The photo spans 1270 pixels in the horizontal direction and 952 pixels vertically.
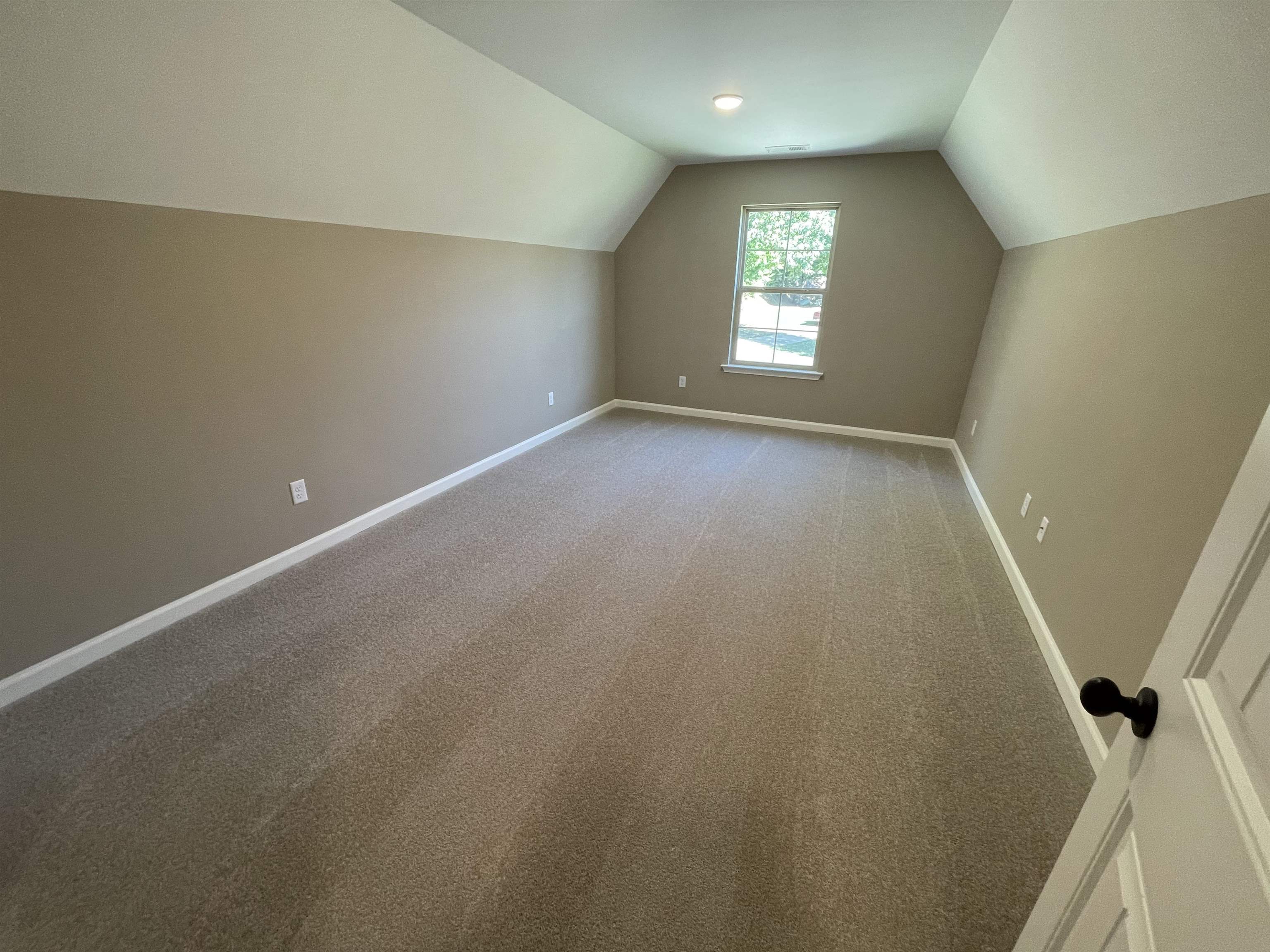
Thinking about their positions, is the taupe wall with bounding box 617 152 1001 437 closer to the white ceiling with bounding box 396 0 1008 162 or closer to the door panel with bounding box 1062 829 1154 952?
the white ceiling with bounding box 396 0 1008 162

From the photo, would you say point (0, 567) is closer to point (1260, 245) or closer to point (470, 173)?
point (470, 173)

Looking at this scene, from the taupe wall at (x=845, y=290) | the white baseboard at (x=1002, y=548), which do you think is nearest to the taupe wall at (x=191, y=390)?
the taupe wall at (x=845, y=290)

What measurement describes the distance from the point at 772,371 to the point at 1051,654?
10.7 feet

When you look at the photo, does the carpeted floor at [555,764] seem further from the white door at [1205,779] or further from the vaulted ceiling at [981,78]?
the vaulted ceiling at [981,78]

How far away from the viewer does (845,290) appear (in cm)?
434

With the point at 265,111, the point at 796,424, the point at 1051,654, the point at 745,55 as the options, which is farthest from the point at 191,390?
the point at 796,424

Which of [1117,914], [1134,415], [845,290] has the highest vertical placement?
[845,290]

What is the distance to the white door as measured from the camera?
1.42 feet

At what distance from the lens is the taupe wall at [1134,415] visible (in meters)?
1.30

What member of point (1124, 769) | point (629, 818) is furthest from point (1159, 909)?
point (629, 818)

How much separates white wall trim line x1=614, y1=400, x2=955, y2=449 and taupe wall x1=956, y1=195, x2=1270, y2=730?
1.76 meters

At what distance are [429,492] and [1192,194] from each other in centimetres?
350

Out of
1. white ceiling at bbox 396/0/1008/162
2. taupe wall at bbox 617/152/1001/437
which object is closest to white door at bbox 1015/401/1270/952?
white ceiling at bbox 396/0/1008/162

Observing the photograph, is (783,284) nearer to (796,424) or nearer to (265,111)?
(796,424)
